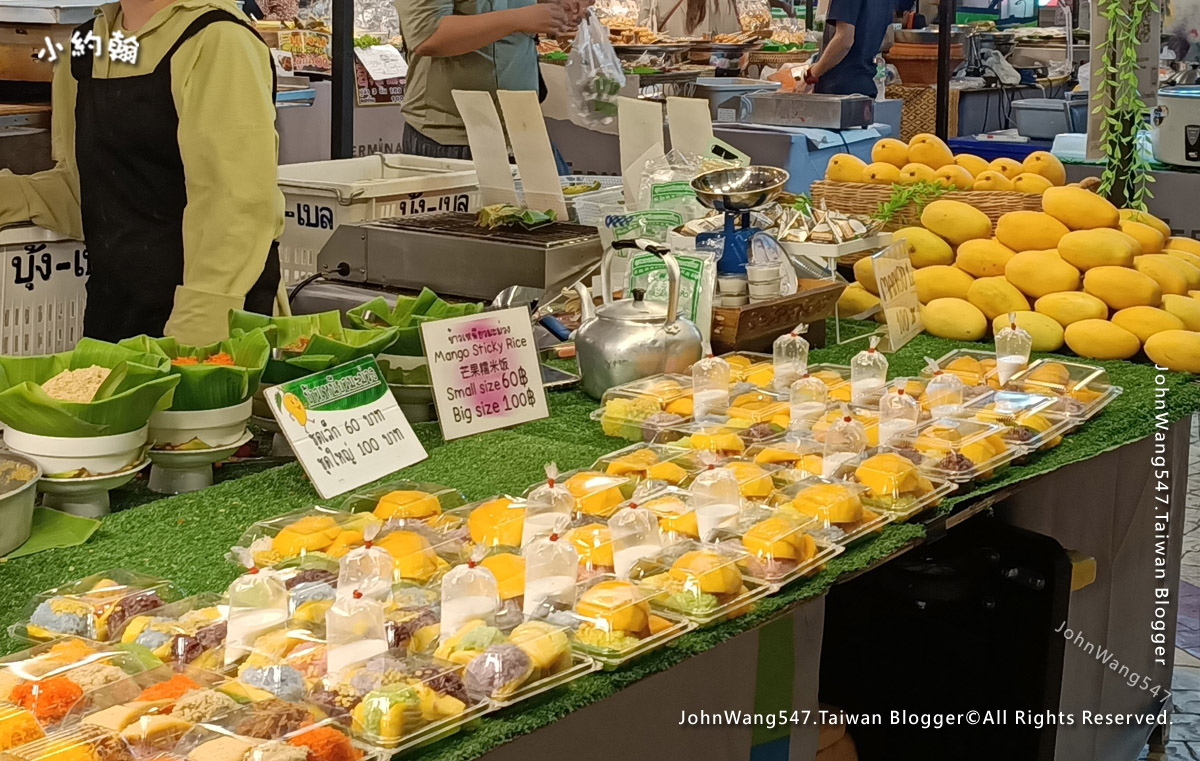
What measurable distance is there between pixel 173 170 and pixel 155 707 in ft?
5.76

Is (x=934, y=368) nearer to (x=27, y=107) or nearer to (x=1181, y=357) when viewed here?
(x=1181, y=357)

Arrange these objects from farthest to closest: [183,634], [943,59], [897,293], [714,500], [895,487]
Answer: [943,59] < [897,293] < [895,487] < [714,500] < [183,634]

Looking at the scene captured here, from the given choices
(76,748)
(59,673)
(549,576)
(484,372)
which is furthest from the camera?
(484,372)

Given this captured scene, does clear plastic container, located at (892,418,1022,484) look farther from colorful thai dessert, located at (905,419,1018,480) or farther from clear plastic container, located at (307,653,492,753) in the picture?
clear plastic container, located at (307,653,492,753)

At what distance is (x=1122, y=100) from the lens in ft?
10.7

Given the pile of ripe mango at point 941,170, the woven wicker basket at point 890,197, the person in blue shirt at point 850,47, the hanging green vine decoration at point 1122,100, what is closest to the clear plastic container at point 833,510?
the woven wicker basket at point 890,197

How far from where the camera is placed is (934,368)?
2.41 metres

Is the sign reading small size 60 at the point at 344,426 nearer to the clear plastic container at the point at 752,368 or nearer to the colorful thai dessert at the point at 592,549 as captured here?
the colorful thai dessert at the point at 592,549

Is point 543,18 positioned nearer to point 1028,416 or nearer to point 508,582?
point 1028,416

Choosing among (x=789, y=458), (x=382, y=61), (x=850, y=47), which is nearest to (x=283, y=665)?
(x=789, y=458)

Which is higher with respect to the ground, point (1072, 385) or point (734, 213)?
point (734, 213)

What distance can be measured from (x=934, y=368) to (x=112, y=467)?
4.71 ft

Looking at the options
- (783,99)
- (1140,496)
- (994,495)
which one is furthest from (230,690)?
(783,99)

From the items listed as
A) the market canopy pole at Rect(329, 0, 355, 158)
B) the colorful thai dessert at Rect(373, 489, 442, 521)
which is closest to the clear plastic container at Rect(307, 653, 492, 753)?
the colorful thai dessert at Rect(373, 489, 442, 521)
